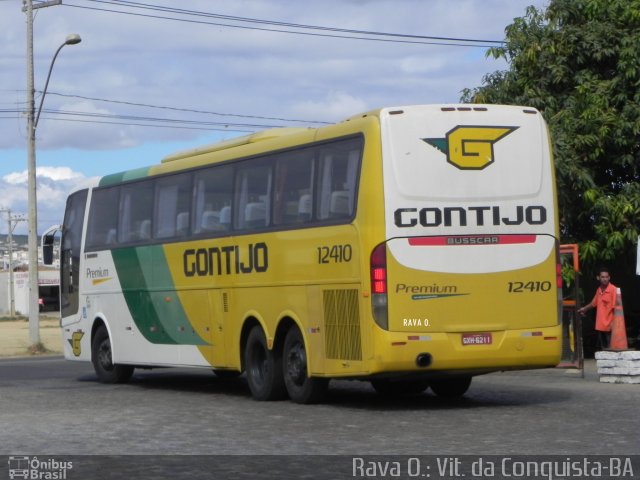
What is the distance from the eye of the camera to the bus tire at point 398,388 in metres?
19.5

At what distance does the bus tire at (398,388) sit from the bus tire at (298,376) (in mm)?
1848

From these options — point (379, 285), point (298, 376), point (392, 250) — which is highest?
point (392, 250)

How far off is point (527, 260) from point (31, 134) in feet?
80.0

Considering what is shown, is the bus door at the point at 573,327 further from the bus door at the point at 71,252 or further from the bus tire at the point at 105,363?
the bus door at the point at 71,252

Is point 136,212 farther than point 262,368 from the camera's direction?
Yes

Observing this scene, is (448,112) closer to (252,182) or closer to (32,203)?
(252,182)

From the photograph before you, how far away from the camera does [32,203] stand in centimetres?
3834

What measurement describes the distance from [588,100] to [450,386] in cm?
1067

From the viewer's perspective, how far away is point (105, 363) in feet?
76.9

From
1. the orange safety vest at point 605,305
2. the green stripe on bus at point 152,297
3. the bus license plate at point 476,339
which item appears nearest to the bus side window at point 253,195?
the green stripe on bus at point 152,297

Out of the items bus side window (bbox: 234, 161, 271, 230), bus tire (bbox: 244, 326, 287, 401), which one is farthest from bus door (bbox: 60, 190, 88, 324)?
bus tire (bbox: 244, 326, 287, 401)

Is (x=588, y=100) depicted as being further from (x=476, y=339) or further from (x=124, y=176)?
(x=476, y=339)

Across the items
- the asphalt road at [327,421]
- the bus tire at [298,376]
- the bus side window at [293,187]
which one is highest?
the bus side window at [293,187]

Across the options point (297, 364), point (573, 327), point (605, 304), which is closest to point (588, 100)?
point (605, 304)
